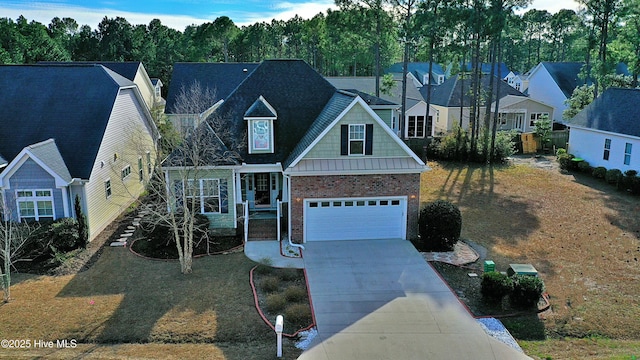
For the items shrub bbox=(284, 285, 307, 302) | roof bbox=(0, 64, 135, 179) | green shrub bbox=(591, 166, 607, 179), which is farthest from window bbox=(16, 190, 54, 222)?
green shrub bbox=(591, 166, 607, 179)

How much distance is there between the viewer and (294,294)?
1431cm

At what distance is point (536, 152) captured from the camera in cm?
3875

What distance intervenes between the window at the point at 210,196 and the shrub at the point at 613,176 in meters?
22.2

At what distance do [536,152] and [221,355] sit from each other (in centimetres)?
3406

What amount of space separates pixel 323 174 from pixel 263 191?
4.39m

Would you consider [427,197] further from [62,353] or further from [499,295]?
[62,353]

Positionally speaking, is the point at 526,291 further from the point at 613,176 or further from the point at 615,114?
the point at 615,114

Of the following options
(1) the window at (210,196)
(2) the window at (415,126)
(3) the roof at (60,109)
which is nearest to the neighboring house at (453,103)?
(2) the window at (415,126)

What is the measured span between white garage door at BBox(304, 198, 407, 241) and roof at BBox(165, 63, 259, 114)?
21.7m

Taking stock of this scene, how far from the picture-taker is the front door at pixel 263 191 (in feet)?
71.2

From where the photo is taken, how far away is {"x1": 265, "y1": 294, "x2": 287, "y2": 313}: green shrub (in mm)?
13572

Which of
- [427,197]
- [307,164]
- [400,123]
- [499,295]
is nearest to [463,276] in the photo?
[499,295]

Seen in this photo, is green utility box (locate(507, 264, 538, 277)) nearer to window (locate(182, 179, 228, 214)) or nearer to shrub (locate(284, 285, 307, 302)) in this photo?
shrub (locate(284, 285, 307, 302))

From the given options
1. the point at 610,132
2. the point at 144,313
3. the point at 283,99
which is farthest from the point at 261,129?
the point at 610,132
